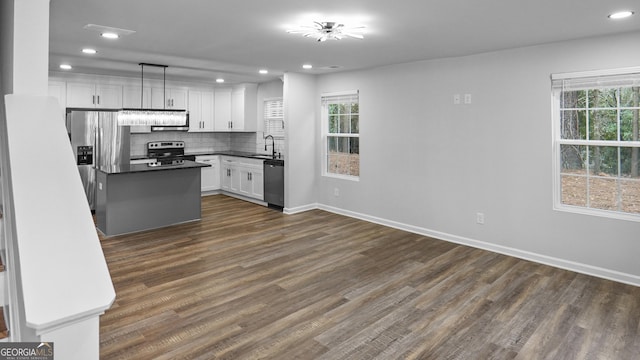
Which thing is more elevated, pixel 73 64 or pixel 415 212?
pixel 73 64

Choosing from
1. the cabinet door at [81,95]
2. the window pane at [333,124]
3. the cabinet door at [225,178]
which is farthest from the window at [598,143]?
the cabinet door at [81,95]

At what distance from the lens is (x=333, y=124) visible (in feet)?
22.6

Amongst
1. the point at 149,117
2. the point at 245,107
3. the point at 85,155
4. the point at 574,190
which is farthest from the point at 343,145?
the point at 85,155

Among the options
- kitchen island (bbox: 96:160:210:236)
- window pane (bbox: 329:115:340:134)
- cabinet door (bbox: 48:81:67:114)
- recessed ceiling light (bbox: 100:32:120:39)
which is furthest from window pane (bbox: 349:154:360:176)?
cabinet door (bbox: 48:81:67:114)

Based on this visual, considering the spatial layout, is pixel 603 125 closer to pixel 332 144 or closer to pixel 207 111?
pixel 332 144

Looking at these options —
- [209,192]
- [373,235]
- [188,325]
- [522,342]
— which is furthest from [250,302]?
[209,192]

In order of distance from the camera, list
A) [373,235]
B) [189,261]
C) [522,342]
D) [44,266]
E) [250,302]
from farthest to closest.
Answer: [373,235]
[189,261]
[250,302]
[522,342]
[44,266]

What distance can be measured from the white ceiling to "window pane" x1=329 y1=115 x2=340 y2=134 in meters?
1.50

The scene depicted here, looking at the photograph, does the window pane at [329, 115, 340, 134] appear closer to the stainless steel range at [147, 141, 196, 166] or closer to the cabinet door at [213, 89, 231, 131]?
the cabinet door at [213, 89, 231, 131]

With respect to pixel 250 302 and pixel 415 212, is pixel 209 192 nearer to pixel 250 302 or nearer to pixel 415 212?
A: pixel 415 212

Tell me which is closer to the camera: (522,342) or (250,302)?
(522,342)

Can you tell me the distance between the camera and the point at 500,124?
460 centimetres

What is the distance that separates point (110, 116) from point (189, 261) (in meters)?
3.70

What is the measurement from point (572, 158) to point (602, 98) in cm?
66
